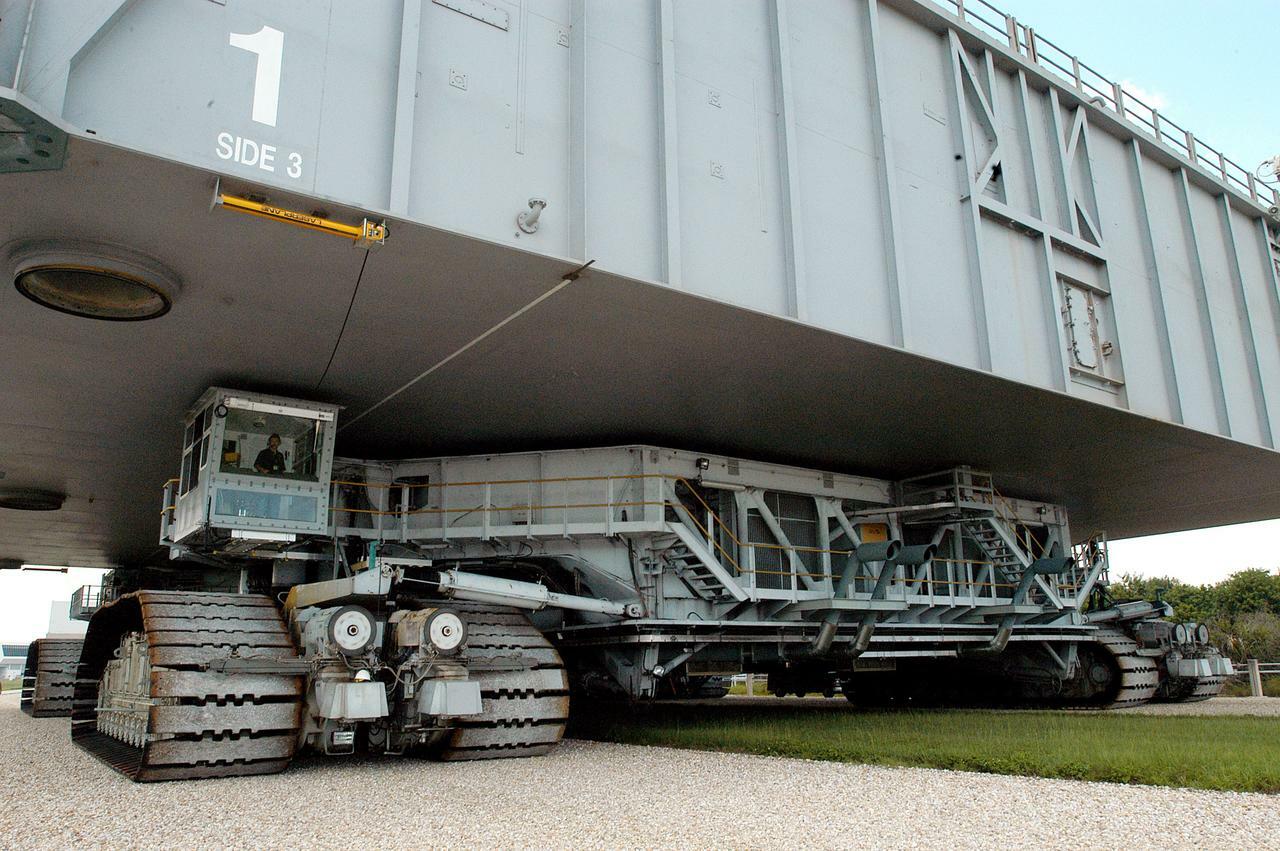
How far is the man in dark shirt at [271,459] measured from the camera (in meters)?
12.2

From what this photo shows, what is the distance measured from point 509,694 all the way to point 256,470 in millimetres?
4897

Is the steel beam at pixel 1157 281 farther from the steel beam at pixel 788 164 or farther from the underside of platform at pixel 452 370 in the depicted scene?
the steel beam at pixel 788 164

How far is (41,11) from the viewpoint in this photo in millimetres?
7168

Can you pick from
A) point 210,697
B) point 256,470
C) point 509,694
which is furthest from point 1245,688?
point 210,697

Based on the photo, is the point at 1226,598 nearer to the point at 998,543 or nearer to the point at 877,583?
the point at 998,543

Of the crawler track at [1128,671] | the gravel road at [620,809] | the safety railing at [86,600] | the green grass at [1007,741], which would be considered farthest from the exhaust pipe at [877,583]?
the safety railing at [86,600]

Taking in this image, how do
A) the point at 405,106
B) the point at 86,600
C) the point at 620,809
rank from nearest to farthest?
the point at 620,809 → the point at 405,106 → the point at 86,600

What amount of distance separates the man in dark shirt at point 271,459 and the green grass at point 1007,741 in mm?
5899

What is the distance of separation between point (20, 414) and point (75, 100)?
9484 mm

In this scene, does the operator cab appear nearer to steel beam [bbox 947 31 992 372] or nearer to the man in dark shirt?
the man in dark shirt

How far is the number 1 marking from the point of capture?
8.09 meters

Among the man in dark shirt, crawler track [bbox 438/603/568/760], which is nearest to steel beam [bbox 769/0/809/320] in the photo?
crawler track [bbox 438/603/568/760]

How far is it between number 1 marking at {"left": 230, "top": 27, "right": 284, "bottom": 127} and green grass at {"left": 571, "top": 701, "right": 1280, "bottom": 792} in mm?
8680

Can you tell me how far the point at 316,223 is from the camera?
27.2ft
